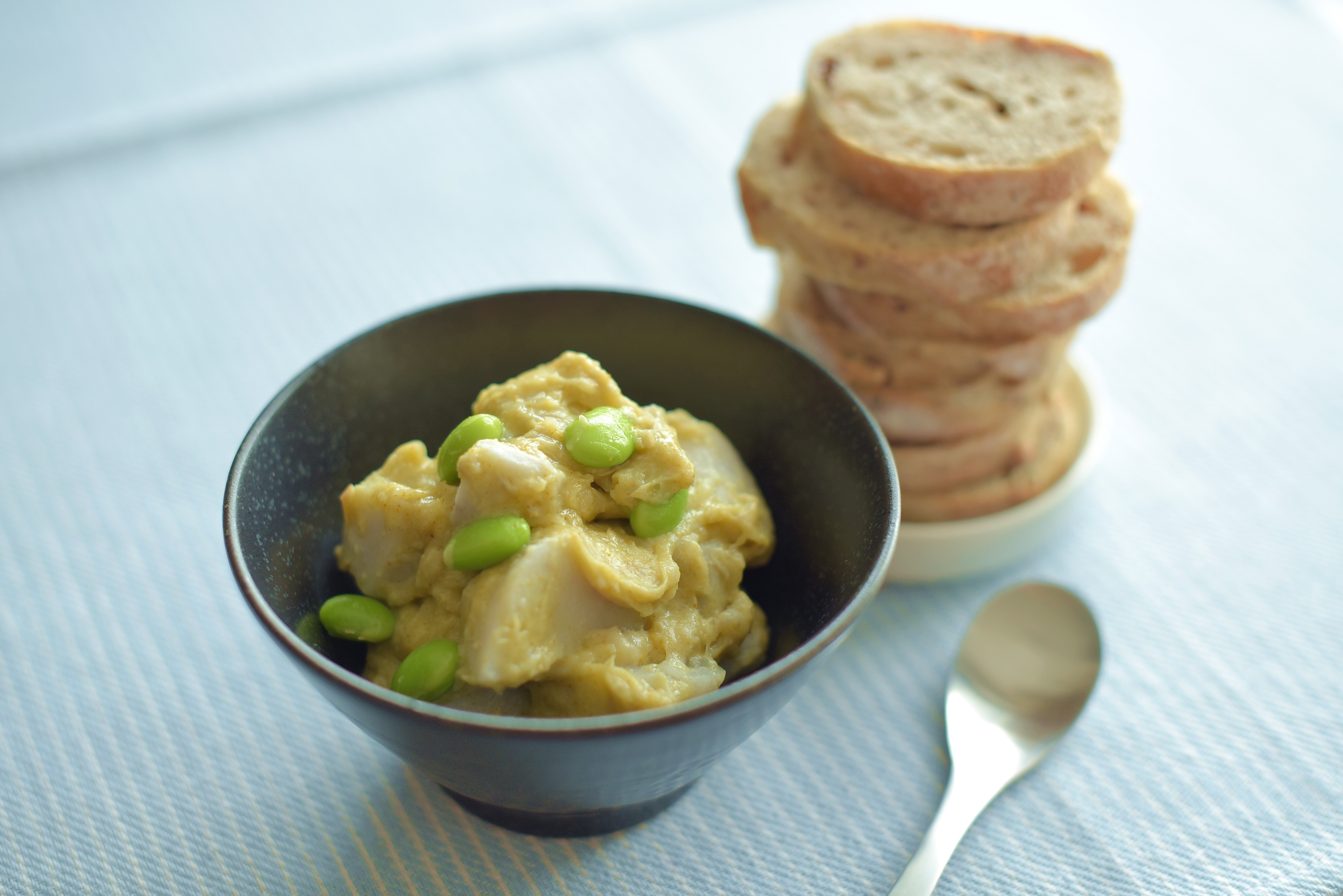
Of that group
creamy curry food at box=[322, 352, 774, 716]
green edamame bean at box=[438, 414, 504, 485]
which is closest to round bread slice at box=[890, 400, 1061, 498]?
creamy curry food at box=[322, 352, 774, 716]

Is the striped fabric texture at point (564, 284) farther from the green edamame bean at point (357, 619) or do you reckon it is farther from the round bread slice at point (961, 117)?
the round bread slice at point (961, 117)

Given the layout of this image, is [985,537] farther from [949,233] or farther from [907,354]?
[949,233]

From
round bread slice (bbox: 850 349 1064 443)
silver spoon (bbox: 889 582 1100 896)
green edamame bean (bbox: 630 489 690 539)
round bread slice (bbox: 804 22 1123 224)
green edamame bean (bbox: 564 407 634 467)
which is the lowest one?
silver spoon (bbox: 889 582 1100 896)

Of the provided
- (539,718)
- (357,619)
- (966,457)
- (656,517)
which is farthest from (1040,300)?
(357,619)

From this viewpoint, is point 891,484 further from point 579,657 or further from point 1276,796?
point 1276,796

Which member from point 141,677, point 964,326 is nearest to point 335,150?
point 141,677

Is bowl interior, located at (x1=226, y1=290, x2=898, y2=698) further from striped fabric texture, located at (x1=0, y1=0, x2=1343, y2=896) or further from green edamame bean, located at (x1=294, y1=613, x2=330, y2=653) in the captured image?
striped fabric texture, located at (x1=0, y1=0, x2=1343, y2=896)
